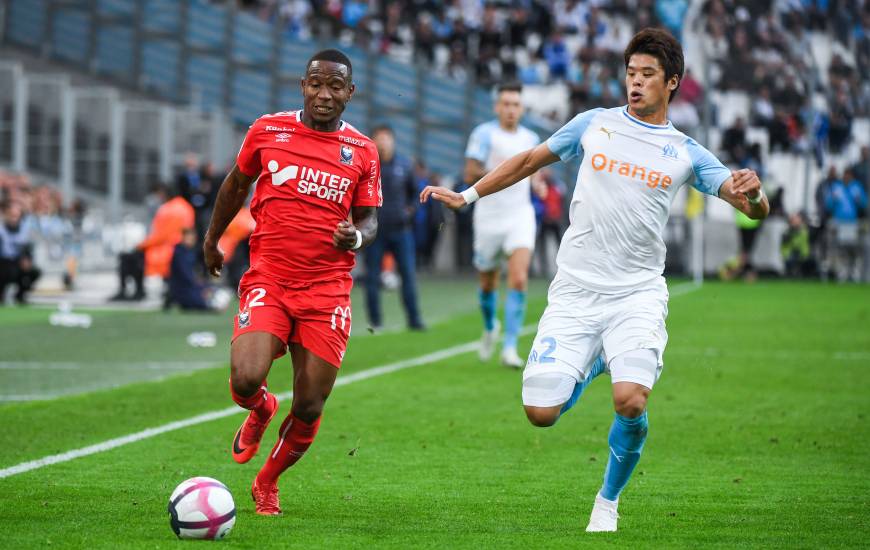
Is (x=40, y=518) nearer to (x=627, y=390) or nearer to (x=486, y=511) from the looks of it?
(x=486, y=511)

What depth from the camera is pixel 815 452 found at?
9.80 metres

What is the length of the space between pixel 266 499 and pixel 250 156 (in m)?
1.75

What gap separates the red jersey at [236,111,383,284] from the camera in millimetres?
7488

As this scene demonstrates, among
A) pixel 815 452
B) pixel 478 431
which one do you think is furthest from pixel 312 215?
pixel 815 452

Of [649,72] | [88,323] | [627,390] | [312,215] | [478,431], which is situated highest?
[649,72]

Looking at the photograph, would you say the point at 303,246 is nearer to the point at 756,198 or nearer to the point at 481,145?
the point at 756,198

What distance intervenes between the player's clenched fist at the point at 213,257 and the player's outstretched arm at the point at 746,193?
275 cm

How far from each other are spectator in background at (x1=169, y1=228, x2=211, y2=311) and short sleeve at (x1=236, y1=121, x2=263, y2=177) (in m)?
15.2

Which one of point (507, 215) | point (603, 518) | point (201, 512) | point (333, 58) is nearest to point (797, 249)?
point (507, 215)

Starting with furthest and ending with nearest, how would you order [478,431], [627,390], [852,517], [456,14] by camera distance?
[456,14], [478,431], [852,517], [627,390]

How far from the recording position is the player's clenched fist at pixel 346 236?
7.30m

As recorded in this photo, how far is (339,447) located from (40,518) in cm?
300

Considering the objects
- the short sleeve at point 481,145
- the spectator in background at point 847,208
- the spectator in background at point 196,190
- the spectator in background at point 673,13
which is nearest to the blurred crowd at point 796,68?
the spectator in background at point 847,208

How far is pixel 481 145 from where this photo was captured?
14.8 m
